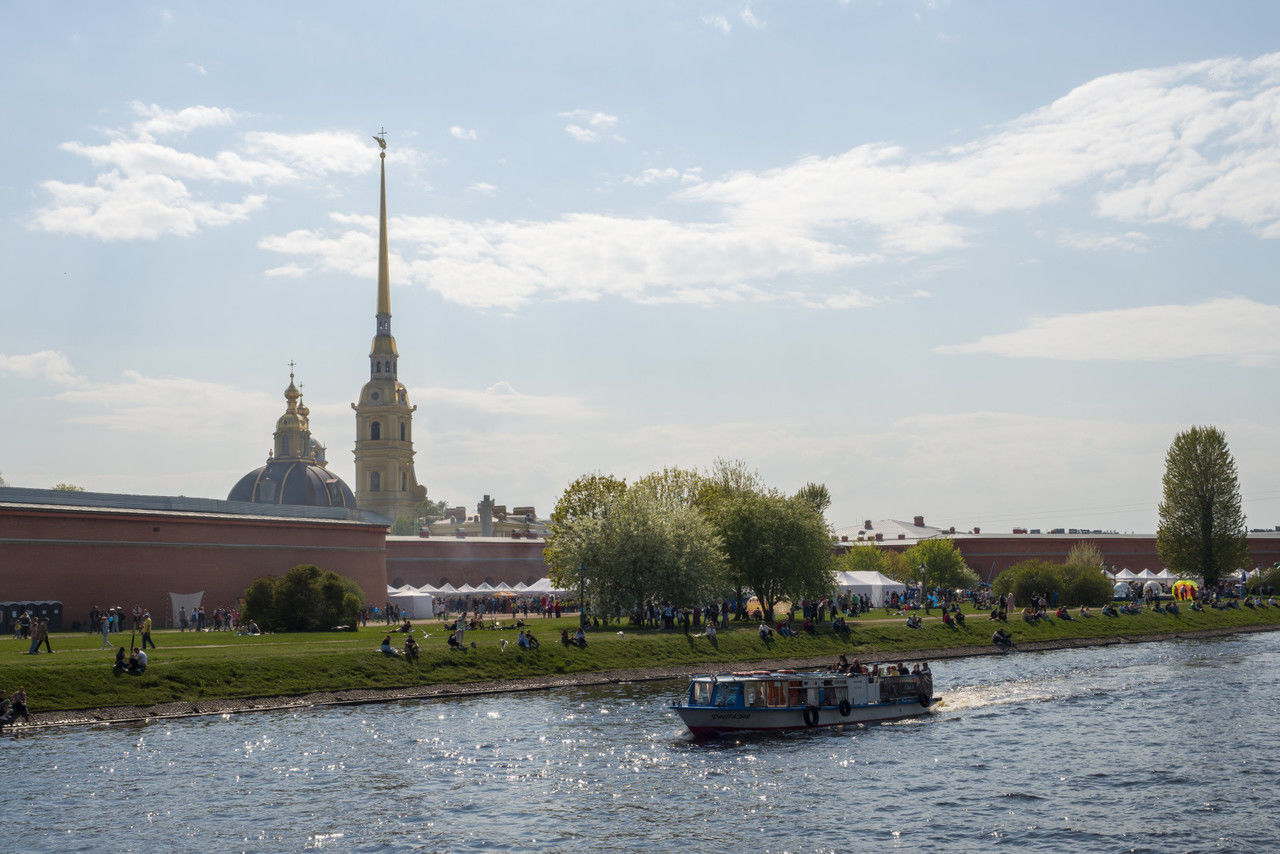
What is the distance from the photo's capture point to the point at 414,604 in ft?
275

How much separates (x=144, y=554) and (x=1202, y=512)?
281ft

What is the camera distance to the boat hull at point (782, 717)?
131 ft

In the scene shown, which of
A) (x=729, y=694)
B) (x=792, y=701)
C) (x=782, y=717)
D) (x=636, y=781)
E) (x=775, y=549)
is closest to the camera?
(x=636, y=781)

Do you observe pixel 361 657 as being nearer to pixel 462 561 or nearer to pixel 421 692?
pixel 421 692

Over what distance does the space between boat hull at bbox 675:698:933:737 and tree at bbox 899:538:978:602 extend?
6257 cm

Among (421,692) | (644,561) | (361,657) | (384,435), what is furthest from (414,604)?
(384,435)

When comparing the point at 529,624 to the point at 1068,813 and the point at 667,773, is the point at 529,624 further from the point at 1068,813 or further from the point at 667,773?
the point at 1068,813

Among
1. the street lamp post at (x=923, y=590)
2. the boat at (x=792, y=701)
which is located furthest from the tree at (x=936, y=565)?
the boat at (x=792, y=701)

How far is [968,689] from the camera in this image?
5178cm

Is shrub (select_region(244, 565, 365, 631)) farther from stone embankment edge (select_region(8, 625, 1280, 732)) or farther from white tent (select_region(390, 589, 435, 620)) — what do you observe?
stone embankment edge (select_region(8, 625, 1280, 732))

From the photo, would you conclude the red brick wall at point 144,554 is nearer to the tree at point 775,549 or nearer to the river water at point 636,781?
the river water at point 636,781

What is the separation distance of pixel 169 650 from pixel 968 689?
1329 inches

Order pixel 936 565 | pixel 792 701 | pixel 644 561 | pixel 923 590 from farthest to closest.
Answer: pixel 936 565
pixel 923 590
pixel 644 561
pixel 792 701

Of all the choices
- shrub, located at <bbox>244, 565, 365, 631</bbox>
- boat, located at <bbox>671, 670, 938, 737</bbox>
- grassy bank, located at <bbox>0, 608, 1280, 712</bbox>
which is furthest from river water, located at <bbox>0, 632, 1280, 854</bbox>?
shrub, located at <bbox>244, 565, 365, 631</bbox>
